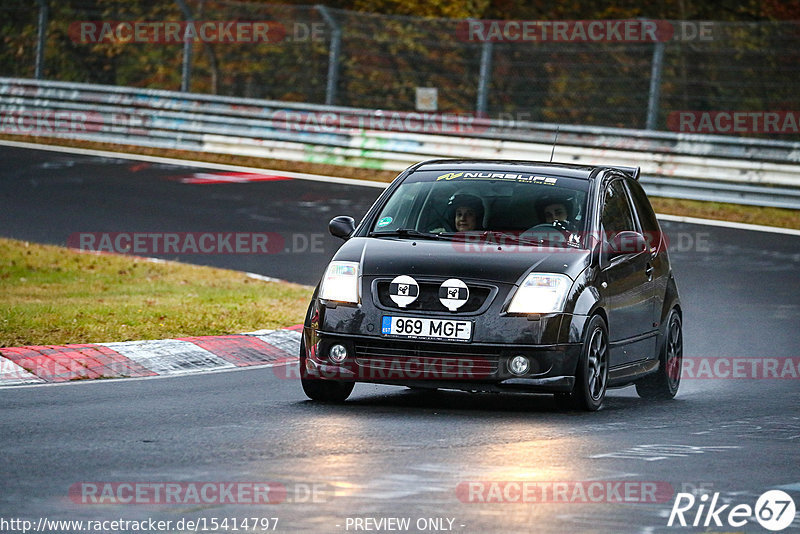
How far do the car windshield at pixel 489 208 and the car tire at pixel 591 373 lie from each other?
607 mm

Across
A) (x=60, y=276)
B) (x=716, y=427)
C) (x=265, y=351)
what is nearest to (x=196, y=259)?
(x=60, y=276)

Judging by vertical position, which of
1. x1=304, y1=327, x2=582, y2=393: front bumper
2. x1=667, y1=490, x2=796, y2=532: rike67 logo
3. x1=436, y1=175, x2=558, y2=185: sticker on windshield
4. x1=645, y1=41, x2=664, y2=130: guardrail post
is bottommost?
x1=667, y1=490, x2=796, y2=532: rike67 logo

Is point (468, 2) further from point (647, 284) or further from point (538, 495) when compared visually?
point (538, 495)

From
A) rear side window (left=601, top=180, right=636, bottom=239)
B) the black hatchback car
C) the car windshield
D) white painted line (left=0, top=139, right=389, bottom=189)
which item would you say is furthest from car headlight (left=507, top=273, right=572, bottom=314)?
white painted line (left=0, top=139, right=389, bottom=189)

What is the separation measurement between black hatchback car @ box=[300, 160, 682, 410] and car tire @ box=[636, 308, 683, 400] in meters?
0.21

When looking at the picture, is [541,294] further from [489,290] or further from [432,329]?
[432,329]

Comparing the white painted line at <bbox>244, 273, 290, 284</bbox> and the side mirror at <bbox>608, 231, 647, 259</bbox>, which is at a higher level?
the side mirror at <bbox>608, 231, 647, 259</bbox>

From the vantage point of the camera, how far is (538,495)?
22.0 feet

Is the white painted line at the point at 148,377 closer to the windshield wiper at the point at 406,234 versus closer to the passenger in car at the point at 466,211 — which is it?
the windshield wiper at the point at 406,234

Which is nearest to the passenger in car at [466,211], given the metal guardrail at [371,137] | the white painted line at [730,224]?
the white painted line at [730,224]

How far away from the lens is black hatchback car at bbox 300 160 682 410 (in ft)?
29.9

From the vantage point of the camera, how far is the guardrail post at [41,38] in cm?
2966

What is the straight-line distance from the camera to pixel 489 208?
10164 mm

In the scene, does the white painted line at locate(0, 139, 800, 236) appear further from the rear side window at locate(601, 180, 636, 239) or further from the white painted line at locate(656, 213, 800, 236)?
the rear side window at locate(601, 180, 636, 239)
